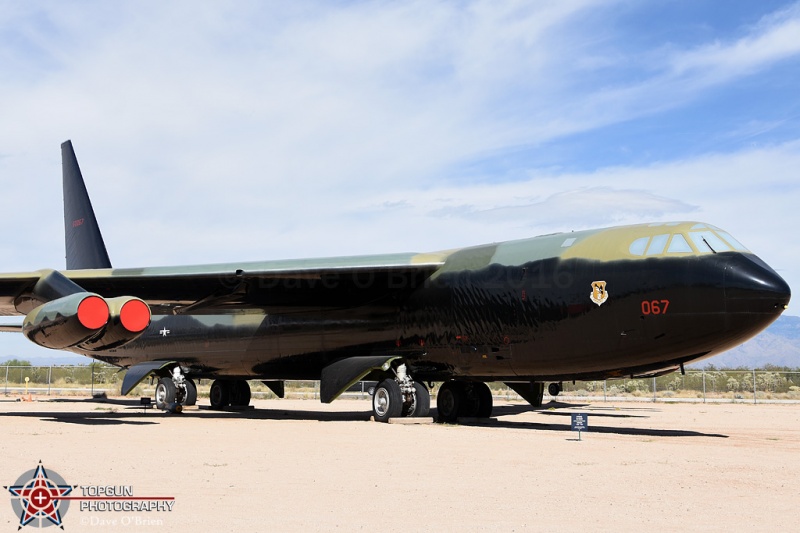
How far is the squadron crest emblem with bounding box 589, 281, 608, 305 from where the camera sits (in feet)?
49.0

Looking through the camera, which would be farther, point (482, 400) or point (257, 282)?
point (482, 400)

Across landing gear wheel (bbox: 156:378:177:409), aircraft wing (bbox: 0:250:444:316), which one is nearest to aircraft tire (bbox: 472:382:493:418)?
aircraft wing (bbox: 0:250:444:316)

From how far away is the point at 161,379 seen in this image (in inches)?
955

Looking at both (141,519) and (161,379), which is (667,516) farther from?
(161,379)

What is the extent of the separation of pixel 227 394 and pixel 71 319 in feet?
36.7

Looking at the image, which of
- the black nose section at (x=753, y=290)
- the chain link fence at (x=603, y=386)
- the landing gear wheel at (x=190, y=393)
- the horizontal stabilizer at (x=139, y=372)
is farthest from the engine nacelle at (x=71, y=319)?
Answer: the chain link fence at (x=603, y=386)

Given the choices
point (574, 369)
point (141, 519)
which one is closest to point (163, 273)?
point (574, 369)

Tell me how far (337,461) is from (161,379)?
A: 14.9 meters

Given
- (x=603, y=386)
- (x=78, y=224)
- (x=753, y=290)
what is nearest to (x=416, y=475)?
(x=753, y=290)

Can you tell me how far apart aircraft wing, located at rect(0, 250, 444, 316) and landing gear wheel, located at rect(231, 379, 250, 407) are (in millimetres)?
6017

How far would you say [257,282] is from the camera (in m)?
19.1

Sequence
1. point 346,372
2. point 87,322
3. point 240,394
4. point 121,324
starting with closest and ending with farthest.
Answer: point 87,322 → point 121,324 → point 346,372 → point 240,394

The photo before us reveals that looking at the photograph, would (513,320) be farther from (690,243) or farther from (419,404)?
(690,243)

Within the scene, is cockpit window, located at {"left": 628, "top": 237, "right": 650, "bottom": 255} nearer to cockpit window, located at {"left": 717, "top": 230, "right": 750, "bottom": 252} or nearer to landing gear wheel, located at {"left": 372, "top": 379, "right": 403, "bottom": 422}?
cockpit window, located at {"left": 717, "top": 230, "right": 750, "bottom": 252}
